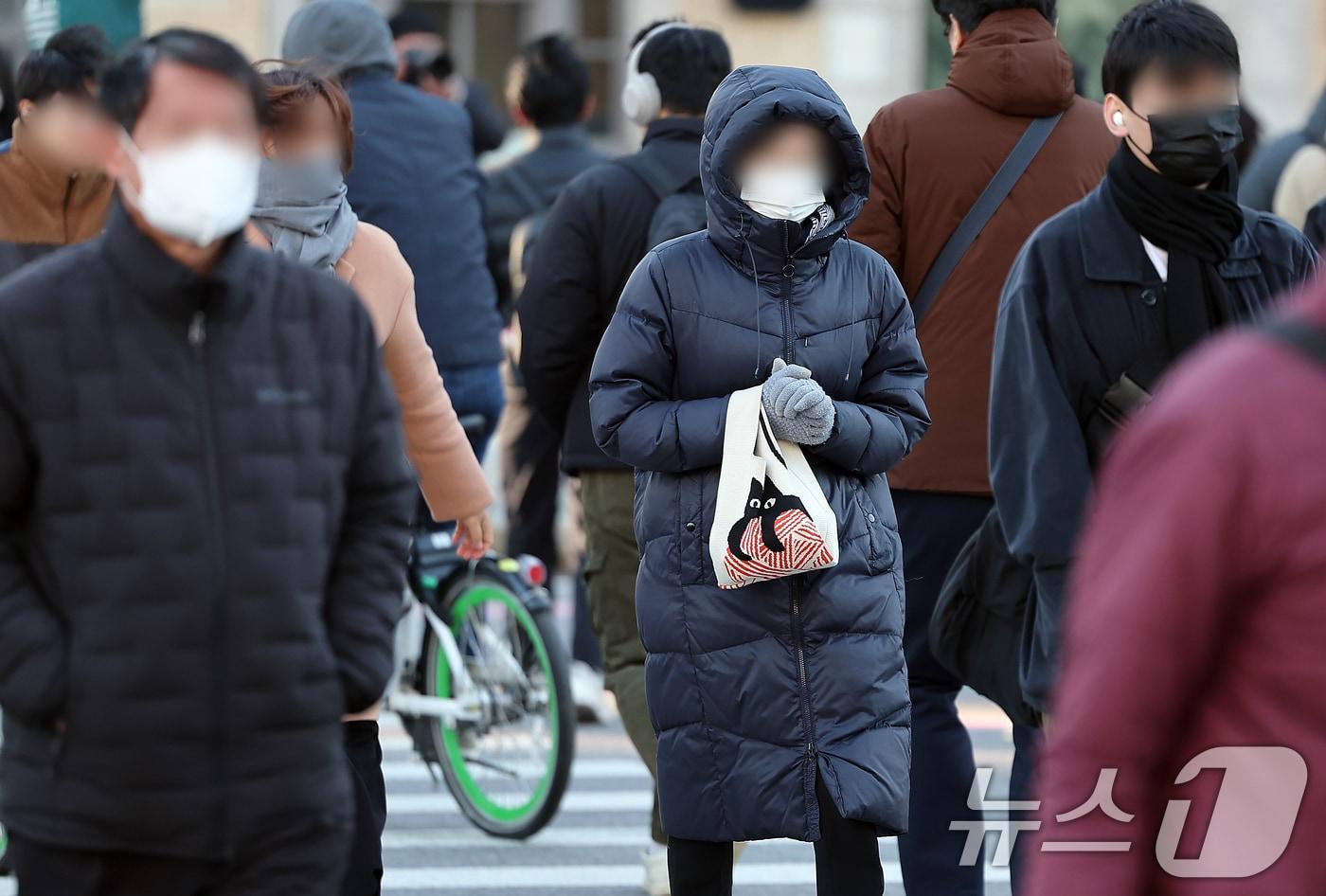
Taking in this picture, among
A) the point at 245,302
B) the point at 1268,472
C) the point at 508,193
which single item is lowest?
the point at 508,193

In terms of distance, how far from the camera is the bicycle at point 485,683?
6500 millimetres

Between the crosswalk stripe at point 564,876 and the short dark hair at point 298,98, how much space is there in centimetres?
233

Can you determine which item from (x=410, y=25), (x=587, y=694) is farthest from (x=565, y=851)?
(x=410, y=25)

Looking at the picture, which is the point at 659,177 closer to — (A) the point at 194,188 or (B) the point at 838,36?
(A) the point at 194,188

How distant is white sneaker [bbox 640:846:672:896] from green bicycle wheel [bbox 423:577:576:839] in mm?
561

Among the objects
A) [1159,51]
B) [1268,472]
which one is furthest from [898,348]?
[1268,472]

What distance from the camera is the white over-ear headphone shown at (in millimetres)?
6004

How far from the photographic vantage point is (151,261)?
304cm

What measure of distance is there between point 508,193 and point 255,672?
5646 millimetres

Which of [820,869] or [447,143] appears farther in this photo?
[447,143]

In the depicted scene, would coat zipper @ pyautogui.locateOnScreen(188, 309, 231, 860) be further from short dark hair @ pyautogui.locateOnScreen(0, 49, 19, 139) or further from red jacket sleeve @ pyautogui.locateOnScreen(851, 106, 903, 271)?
short dark hair @ pyautogui.locateOnScreen(0, 49, 19, 139)

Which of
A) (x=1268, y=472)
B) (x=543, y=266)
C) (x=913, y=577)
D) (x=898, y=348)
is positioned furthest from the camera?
(x=543, y=266)

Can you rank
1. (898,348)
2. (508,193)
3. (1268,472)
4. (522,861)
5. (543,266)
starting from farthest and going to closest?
(508,193)
(522,861)
(543,266)
(898,348)
(1268,472)

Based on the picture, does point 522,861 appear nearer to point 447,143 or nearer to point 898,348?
point 447,143
